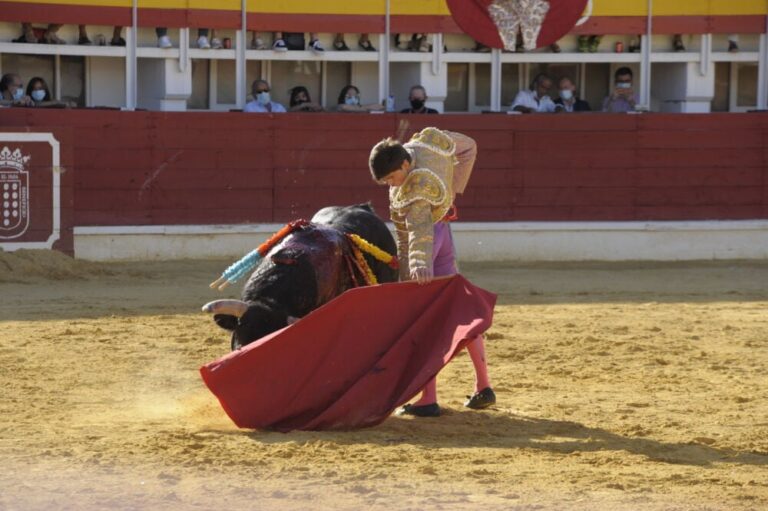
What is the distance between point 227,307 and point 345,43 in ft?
25.0

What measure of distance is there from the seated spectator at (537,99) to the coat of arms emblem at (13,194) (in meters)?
4.29

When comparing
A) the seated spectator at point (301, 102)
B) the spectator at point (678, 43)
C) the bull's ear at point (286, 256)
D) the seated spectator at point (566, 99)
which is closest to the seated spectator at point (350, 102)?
the seated spectator at point (301, 102)

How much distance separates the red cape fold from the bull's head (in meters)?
7.43

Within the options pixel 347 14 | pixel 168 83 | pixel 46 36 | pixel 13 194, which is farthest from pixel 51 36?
pixel 347 14

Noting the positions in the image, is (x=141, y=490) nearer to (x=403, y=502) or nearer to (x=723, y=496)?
(x=403, y=502)

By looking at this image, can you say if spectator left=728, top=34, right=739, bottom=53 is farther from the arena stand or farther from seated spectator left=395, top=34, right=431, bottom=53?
seated spectator left=395, top=34, right=431, bottom=53

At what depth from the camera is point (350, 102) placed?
11.8 metres

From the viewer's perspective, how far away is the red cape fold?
39.5 ft

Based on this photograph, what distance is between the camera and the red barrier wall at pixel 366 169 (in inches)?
413

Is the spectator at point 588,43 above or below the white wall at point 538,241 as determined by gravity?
above

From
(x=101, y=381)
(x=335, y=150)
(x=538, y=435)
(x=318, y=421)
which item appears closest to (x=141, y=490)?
(x=318, y=421)

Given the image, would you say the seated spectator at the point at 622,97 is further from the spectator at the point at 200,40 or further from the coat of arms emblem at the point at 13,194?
the coat of arms emblem at the point at 13,194

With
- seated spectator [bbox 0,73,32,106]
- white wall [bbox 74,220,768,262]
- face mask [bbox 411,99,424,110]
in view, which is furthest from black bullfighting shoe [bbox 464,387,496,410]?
face mask [bbox 411,99,424,110]

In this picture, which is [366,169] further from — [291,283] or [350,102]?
[291,283]
